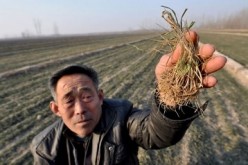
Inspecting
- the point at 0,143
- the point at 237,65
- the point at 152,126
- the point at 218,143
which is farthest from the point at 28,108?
the point at 237,65

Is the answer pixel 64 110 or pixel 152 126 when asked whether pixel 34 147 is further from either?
pixel 152 126

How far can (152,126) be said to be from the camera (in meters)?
2.33

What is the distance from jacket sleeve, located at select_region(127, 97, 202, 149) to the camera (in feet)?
7.07

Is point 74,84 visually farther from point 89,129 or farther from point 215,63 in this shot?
point 215,63

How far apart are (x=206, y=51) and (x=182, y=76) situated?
274 millimetres

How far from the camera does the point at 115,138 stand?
260 centimetres

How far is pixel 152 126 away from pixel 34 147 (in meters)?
1.01

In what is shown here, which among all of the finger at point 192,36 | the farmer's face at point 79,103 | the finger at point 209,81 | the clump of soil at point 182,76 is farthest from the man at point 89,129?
the finger at point 192,36

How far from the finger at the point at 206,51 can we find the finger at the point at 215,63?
40mm

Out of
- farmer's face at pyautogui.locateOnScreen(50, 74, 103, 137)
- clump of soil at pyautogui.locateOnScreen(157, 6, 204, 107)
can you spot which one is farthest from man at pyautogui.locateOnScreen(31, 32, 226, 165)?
clump of soil at pyautogui.locateOnScreen(157, 6, 204, 107)

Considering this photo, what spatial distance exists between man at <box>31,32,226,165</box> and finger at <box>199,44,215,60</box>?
0.56 m

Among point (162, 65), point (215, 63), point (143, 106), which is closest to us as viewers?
point (215, 63)

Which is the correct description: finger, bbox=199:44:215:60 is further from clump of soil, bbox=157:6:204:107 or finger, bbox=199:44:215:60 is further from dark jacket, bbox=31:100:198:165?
dark jacket, bbox=31:100:198:165

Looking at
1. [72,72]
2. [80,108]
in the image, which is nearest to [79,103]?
[80,108]
